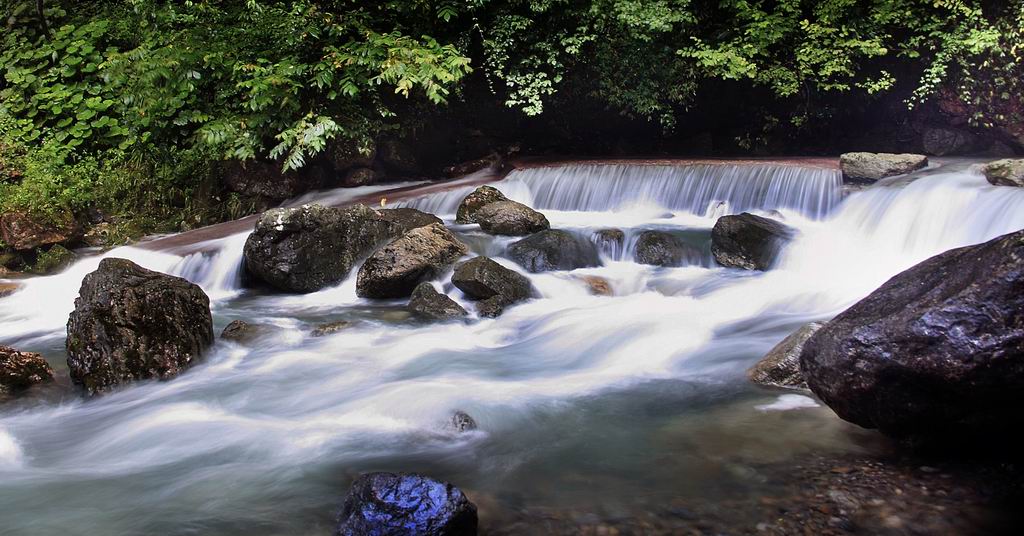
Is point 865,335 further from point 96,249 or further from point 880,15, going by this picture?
point 96,249

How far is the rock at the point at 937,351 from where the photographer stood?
3.12 meters

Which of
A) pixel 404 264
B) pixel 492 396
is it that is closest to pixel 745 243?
pixel 404 264

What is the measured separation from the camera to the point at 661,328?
6.47 m

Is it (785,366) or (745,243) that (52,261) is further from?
(785,366)

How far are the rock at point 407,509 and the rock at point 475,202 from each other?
650 cm

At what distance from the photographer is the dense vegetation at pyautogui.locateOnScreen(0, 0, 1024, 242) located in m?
9.76

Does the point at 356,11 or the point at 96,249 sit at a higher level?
the point at 356,11

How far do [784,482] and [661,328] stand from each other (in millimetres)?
2968

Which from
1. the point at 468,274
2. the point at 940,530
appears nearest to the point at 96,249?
the point at 468,274

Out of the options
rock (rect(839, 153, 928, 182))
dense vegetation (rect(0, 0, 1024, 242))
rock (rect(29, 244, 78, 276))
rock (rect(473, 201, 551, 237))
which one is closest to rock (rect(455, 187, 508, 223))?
rock (rect(473, 201, 551, 237))

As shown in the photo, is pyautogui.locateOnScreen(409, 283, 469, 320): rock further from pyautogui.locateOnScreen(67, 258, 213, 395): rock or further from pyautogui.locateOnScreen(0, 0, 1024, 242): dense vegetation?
pyautogui.locateOnScreen(0, 0, 1024, 242): dense vegetation

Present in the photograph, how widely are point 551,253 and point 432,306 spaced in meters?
1.74

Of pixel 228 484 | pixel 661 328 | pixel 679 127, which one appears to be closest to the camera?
pixel 228 484

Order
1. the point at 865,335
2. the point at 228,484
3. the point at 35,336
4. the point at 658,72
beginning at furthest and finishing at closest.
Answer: the point at 658,72 → the point at 35,336 → the point at 228,484 → the point at 865,335
